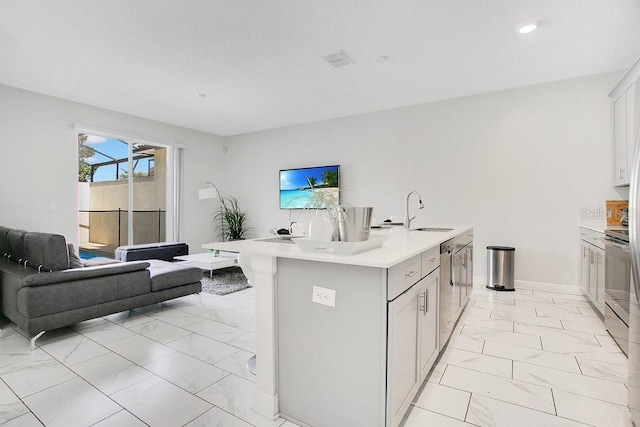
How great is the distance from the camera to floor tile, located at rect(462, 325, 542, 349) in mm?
2666

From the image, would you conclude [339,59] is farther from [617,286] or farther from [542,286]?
[542,286]

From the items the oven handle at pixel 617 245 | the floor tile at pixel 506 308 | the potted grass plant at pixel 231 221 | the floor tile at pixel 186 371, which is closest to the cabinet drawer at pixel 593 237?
the oven handle at pixel 617 245

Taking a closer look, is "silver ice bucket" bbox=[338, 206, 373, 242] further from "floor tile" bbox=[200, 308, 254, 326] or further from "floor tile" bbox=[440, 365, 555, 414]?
"floor tile" bbox=[200, 308, 254, 326]

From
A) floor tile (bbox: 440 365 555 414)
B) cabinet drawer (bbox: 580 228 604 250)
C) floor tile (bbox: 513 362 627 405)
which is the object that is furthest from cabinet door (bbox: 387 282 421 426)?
cabinet drawer (bbox: 580 228 604 250)

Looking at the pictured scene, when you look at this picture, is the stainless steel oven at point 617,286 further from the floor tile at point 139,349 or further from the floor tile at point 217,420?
the floor tile at point 139,349

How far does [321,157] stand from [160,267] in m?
3.29

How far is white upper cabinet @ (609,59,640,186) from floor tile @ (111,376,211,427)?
429 centimetres

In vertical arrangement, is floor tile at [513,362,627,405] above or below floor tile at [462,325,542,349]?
below

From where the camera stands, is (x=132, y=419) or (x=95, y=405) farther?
(x=95, y=405)

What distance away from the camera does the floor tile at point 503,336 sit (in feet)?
8.75

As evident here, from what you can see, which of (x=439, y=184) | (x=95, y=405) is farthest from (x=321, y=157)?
(x=95, y=405)

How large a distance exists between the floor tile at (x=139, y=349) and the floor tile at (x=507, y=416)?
220 centimetres

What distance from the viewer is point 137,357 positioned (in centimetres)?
Answer: 247

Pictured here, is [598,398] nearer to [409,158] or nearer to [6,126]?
[409,158]
